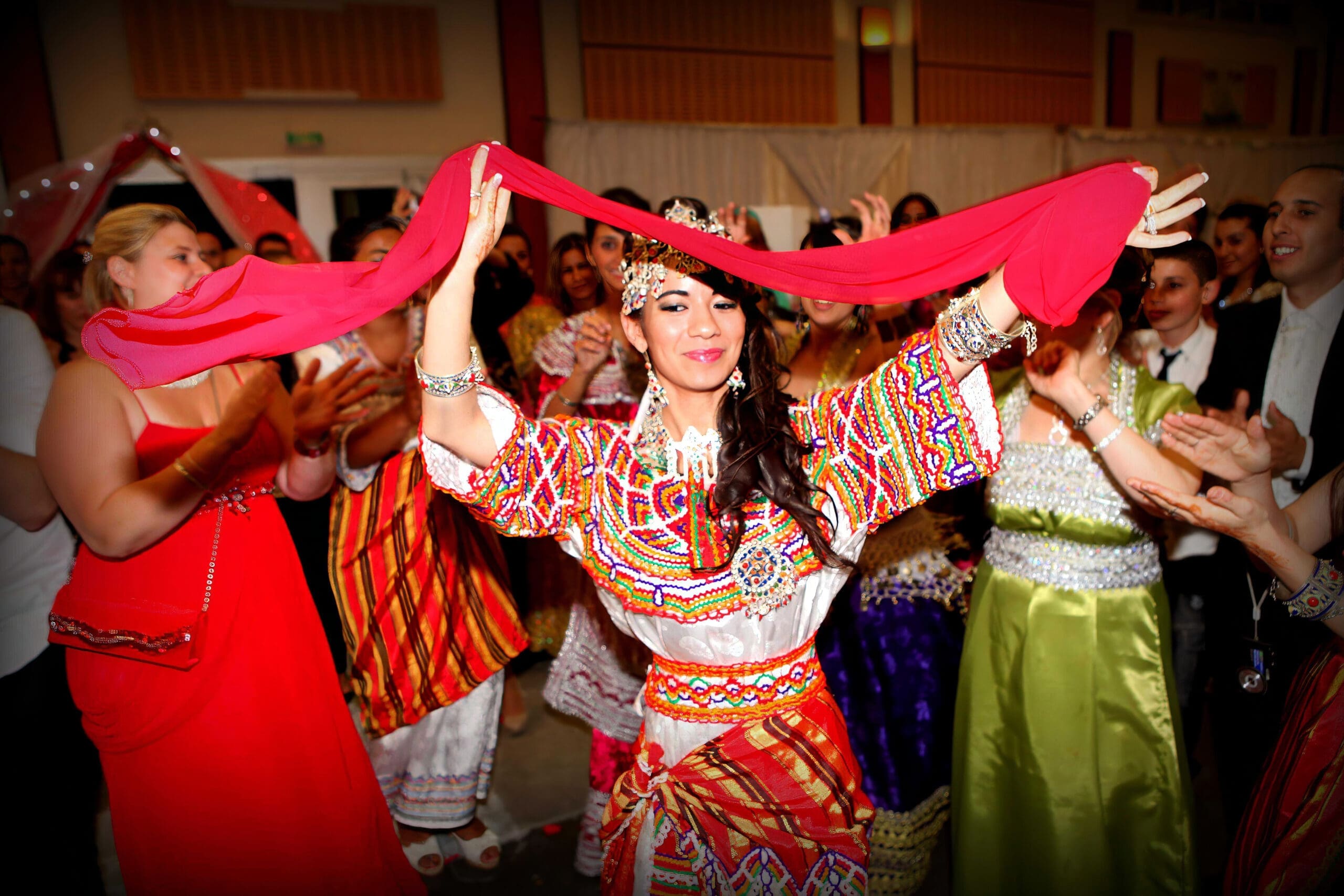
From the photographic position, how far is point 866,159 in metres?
8.11

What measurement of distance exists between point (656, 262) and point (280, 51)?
5.55m

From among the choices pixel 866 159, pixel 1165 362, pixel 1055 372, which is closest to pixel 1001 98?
pixel 866 159

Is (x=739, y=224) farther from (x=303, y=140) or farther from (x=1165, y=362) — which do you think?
(x=303, y=140)

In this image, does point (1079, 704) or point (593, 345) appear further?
point (593, 345)

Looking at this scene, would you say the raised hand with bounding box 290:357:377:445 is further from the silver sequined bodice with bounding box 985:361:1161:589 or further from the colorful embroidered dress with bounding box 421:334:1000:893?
the silver sequined bodice with bounding box 985:361:1161:589

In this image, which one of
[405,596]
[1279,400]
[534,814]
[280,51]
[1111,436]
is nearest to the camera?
[1111,436]

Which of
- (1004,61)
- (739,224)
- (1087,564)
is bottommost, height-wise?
(1087,564)

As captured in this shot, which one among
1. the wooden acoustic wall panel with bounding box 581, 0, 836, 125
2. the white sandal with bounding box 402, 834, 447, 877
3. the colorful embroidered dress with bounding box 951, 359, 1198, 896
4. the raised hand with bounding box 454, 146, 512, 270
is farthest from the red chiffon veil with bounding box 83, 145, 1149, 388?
the wooden acoustic wall panel with bounding box 581, 0, 836, 125

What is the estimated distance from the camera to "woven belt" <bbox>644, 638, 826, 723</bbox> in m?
1.49

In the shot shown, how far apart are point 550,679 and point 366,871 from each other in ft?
2.21

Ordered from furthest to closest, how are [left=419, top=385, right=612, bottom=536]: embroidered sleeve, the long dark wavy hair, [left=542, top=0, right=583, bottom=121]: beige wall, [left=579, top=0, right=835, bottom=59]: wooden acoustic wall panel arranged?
[left=579, top=0, right=835, bottom=59]: wooden acoustic wall panel < [left=542, top=0, right=583, bottom=121]: beige wall < the long dark wavy hair < [left=419, top=385, right=612, bottom=536]: embroidered sleeve

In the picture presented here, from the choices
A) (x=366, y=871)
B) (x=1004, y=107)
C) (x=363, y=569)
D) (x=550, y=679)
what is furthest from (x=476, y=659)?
(x=1004, y=107)

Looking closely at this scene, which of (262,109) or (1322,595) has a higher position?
(262,109)

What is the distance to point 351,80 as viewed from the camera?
6027 millimetres
